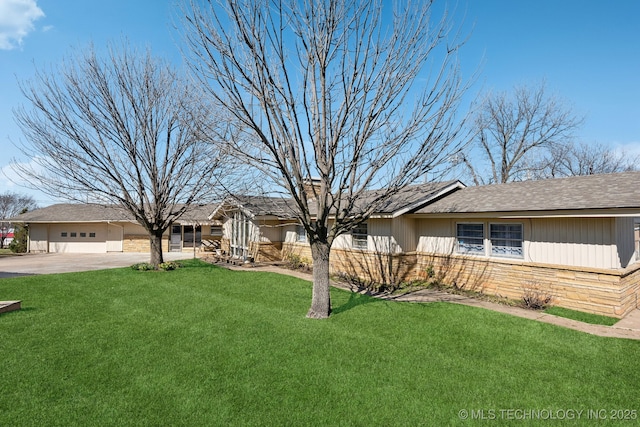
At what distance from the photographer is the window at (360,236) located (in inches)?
558

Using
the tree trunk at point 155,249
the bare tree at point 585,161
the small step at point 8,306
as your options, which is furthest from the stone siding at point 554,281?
the bare tree at point 585,161

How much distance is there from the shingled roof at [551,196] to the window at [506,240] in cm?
79

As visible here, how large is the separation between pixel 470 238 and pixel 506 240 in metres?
1.18

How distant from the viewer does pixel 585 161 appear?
91.2 feet

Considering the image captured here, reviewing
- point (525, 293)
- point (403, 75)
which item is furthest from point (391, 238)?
point (403, 75)

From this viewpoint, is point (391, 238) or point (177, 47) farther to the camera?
point (391, 238)

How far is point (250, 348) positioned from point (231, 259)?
13536 millimetres

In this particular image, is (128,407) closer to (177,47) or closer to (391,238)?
(177,47)

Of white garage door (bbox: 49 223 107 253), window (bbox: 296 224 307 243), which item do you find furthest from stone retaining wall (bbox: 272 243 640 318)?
white garage door (bbox: 49 223 107 253)

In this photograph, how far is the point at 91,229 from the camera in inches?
1009

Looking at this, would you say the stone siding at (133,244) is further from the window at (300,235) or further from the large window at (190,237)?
the window at (300,235)

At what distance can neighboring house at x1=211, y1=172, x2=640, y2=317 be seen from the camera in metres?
8.61

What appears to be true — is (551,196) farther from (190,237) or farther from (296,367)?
(190,237)

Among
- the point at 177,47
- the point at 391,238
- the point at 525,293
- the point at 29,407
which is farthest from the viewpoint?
the point at 391,238
